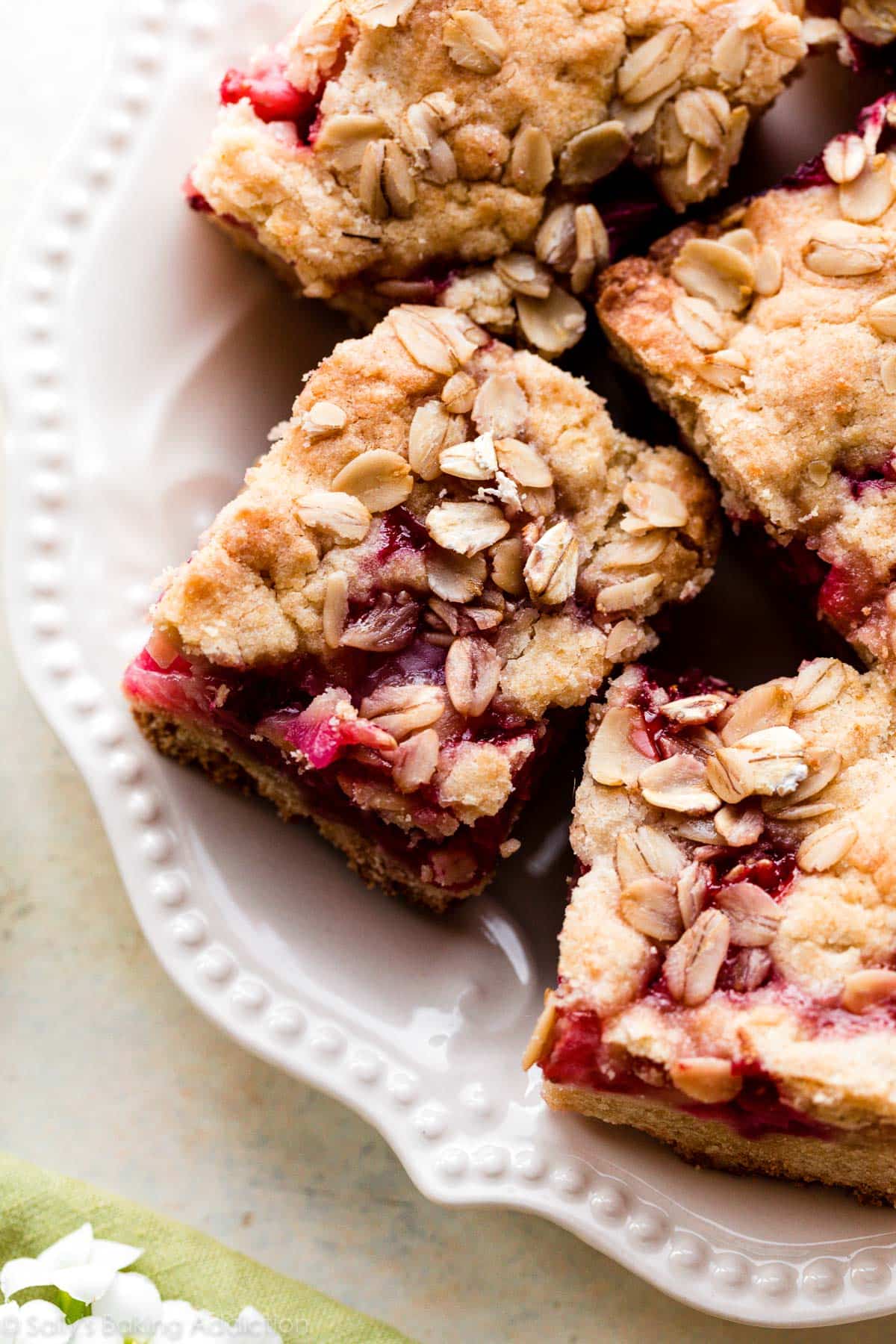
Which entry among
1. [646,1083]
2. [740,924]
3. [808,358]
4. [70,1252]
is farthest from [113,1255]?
[808,358]

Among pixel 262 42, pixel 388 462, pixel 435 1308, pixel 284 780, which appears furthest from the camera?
pixel 435 1308

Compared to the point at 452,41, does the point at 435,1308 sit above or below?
below

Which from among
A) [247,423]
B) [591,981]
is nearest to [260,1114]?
[591,981]

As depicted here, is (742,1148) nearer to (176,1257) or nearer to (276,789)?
(276,789)

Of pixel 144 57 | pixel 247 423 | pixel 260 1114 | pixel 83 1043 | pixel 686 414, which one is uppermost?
pixel 144 57

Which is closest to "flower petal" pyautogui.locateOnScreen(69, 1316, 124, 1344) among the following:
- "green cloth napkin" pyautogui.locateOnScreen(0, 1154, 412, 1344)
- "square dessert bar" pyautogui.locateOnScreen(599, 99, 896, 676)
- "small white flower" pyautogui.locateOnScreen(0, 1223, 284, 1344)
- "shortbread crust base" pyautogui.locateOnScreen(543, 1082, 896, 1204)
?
"small white flower" pyautogui.locateOnScreen(0, 1223, 284, 1344)

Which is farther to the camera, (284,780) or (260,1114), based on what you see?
(260,1114)

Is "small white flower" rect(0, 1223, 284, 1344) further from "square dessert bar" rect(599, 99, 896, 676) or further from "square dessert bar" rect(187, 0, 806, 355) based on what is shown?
"square dessert bar" rect(187, 0, 806, 355)

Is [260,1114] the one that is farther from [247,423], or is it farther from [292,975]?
[247,423]
